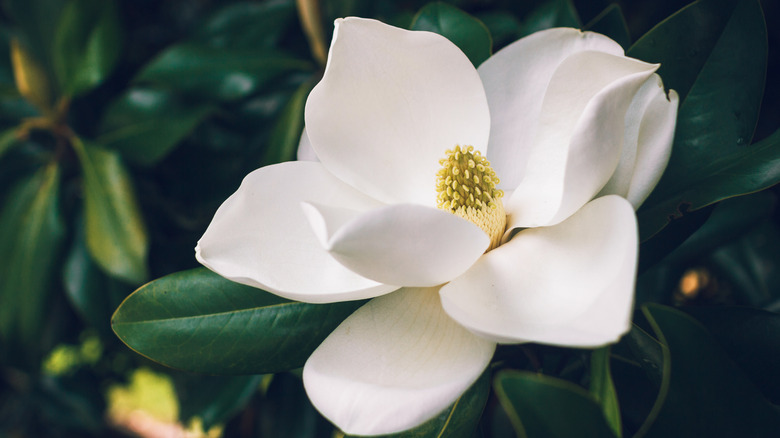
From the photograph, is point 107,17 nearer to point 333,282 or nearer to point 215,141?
point 215,141

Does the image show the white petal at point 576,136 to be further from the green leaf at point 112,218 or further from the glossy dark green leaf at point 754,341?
the green leaf at point 112,218

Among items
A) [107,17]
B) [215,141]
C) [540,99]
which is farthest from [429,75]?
[107,17]

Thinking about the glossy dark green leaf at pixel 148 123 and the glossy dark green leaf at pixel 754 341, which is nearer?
the glossy dark green leaf at pixel 754 341

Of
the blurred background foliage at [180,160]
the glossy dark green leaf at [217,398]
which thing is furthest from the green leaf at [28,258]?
the glossy dark green leaf at [217,398]

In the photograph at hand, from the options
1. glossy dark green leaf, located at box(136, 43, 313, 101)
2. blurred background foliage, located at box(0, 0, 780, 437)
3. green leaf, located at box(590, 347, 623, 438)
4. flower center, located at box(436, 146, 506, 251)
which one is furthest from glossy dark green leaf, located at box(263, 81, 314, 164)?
green leaf, located at box(590, 347, 623, 438)

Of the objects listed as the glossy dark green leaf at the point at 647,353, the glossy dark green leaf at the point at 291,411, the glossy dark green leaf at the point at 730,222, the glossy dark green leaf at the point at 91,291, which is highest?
the glossy dark green leaf at the point at 647,353

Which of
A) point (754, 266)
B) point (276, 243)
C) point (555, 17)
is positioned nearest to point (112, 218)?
point (276, 243)
